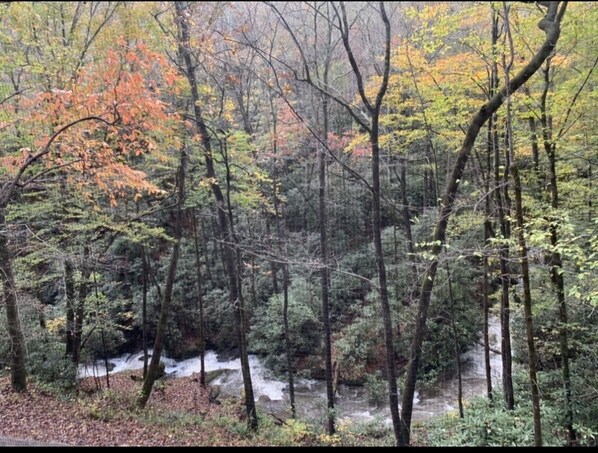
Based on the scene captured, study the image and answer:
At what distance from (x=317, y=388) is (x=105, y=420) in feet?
27.5

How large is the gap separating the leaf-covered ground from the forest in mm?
128

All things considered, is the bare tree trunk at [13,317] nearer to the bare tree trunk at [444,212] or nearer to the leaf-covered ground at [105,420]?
the leaf-covered ground at [105,420]

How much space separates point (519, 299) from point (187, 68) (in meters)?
11.6

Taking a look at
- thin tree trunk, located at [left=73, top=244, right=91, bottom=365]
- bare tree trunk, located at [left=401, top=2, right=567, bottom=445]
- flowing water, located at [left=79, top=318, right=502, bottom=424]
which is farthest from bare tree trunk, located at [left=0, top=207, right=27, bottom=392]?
bare tree trunk, located at [left=401, top=2, right=567, bottom=445]

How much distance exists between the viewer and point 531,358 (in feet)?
16.4

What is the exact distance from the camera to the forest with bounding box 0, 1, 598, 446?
18.7ft

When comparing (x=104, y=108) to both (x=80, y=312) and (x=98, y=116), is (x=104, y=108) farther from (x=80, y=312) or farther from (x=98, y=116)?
(x=80, y=312)

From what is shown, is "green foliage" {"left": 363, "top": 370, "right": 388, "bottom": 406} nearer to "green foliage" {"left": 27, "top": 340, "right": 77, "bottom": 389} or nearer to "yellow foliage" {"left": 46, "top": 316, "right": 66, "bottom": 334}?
"green foliage" {"left": 27, "top": 340, "right": 77, "bottom": 389}

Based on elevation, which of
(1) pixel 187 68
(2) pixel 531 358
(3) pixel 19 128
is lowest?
(2) pixel 531 358

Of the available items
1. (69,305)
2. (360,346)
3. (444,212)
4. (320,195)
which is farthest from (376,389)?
(69,305)

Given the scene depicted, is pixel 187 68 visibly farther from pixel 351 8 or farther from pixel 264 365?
pixel 264 365

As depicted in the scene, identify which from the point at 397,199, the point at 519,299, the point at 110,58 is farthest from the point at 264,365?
the point at 110,58

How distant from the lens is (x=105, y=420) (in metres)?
8.44
